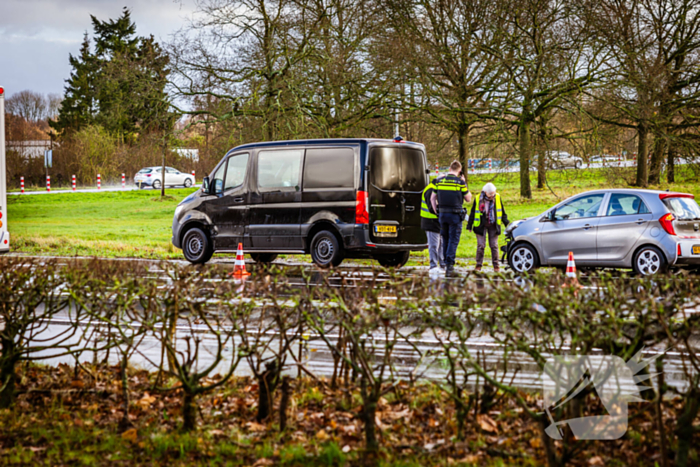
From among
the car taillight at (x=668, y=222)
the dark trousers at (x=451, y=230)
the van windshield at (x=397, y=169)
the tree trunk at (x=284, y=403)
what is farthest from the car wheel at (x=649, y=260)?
the tree trunk at (x=284, y=403)

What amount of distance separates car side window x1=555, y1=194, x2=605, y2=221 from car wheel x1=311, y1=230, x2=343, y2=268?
4185 mm

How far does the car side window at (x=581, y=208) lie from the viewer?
13078 millimetres

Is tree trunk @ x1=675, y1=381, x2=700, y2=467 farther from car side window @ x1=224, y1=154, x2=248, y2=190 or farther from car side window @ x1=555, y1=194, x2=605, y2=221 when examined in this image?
car side window @ x1=224, y1=154, x2=248, y2=190

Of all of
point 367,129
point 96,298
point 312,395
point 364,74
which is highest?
point 364,74

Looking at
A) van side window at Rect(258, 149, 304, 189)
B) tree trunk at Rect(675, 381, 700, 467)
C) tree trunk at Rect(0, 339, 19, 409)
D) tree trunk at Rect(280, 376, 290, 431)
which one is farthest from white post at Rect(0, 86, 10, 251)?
tree trunk at Rect(675, 381, 700, 467)

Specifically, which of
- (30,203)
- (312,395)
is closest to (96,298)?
(312,395)

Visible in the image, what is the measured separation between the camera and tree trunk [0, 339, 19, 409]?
5.34m

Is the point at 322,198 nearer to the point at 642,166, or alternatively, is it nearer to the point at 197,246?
the point at 197,246

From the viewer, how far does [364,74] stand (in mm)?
22328

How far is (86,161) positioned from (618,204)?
44.3 m

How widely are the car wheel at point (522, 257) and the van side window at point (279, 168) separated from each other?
445 centimetres

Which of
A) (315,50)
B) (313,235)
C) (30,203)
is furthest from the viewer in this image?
(30,203)

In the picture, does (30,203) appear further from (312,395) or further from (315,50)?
(312,395)

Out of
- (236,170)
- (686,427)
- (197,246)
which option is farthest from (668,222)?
(197,246)
